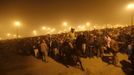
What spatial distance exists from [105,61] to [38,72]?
585 cm

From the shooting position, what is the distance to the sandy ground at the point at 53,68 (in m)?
15.1

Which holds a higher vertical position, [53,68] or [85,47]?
[85,47]

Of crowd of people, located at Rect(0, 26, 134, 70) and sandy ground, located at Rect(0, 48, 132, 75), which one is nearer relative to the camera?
sandy ground, located at Rect(0, 48, 132, 75)

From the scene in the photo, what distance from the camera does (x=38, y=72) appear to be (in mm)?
15758

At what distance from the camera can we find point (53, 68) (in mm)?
16531

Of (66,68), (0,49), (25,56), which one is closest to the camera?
(66,68)

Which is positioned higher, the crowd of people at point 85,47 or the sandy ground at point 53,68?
the crowd of people at point 85,47

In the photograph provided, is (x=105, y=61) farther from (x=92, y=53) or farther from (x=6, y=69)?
(x=6, y=69)

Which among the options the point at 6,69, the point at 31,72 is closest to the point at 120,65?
the point at 31,72

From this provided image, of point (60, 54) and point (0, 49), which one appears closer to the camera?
point (60, 54)

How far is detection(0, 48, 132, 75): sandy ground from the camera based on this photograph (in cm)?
1512

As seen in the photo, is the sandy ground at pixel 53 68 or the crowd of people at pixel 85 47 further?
the crowd of people at pixel 85 47

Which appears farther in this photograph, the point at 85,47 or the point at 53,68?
the point at 85,47

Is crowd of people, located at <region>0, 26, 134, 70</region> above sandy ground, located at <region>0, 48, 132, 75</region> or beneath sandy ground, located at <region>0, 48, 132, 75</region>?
above
